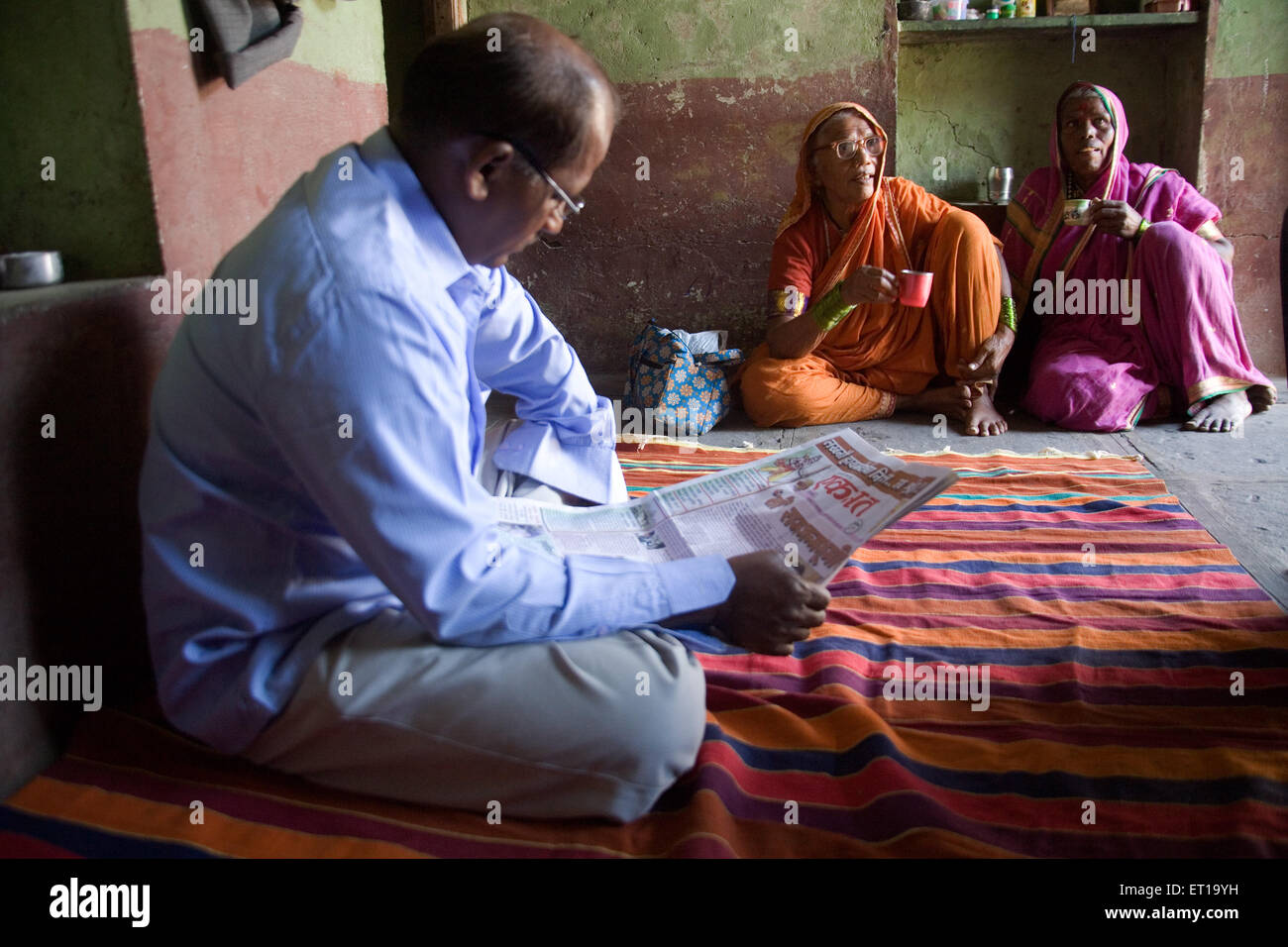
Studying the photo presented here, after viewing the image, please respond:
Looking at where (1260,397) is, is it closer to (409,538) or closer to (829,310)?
(829,310)

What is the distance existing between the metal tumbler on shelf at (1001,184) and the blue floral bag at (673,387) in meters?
1.72

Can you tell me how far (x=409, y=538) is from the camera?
111 centimetres

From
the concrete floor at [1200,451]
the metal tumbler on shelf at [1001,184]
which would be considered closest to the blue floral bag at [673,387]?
the concrete floor at [1200,451]

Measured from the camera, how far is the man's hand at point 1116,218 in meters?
3.56

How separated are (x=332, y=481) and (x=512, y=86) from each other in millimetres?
499

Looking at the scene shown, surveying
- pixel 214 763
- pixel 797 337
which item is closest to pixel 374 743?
pixel 214 763

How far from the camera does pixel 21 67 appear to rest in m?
1.66

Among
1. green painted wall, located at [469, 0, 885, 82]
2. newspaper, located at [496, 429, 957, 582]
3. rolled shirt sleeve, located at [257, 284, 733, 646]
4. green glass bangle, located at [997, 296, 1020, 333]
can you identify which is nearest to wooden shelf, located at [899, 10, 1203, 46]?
green painted wall, located at [469, 0, 885, 82]

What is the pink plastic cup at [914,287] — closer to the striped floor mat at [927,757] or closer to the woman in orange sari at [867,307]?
the woman in orange sari at [867,307]

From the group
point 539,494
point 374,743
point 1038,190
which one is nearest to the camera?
point 374,743

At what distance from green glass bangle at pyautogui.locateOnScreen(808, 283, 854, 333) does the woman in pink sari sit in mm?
804

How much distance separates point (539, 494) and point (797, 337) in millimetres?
1997

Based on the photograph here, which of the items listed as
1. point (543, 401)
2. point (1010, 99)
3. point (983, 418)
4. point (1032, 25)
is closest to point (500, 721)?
point (543, 401)
